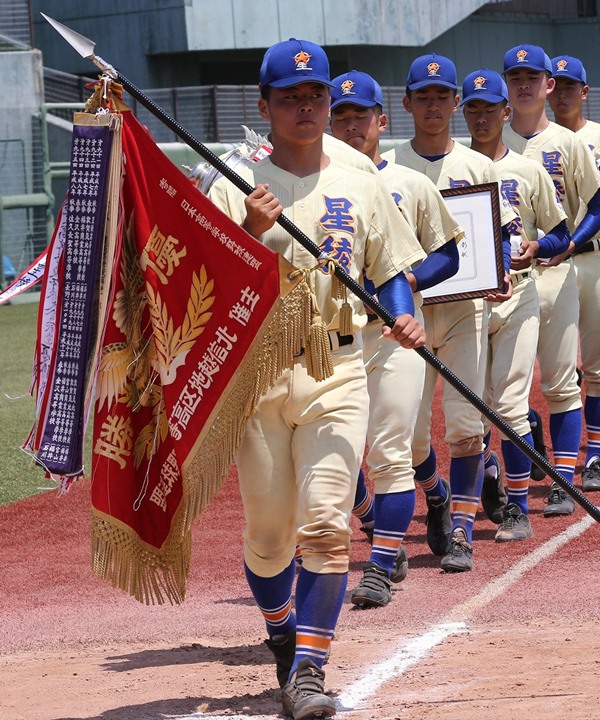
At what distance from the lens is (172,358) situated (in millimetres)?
4969

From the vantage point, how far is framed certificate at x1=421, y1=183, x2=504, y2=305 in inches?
286

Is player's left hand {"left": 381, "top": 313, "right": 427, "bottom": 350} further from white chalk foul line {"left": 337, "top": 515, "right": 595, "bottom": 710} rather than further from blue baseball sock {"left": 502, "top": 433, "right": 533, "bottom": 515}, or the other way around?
A: blue baseball sock {"left": 502, "top": 433, "right": 533, "bottom": 515}

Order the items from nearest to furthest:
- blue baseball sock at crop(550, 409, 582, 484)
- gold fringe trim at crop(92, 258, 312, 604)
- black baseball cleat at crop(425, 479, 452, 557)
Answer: gold fringe trim at crop(92, 258, 312, 604) → black baseball cleat at crop(425, 479, 452, 557) → blue baseball sock at crop(550, 409, 582, 484)

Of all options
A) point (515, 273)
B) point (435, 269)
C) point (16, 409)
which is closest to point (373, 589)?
point (435, 269)

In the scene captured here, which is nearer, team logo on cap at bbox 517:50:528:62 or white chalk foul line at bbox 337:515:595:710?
white chalk foul line at bbox 337:515:595:710

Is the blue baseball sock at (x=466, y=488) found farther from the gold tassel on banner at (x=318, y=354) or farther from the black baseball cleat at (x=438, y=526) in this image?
the gold tassel on banner at (x=318, y=354)

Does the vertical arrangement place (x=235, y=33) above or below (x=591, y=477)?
above

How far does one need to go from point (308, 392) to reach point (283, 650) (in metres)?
1.02

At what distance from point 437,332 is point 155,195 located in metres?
2.75

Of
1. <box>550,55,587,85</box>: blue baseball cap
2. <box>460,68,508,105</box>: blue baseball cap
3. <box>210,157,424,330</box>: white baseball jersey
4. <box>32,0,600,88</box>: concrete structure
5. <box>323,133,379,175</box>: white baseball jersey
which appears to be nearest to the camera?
<box>210,157,424,330</box>: white baseball jersey

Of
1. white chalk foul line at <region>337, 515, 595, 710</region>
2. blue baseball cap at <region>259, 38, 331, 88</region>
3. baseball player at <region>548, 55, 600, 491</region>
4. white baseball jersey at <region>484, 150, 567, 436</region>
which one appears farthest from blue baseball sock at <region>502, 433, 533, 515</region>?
blue baseball cap at <region>259, 38, 331, 88</region>

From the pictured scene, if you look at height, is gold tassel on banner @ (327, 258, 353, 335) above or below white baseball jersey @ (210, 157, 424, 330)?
below

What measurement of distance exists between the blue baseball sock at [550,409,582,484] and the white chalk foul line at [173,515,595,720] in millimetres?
1000

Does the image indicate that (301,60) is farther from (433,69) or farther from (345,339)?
(433,69)
